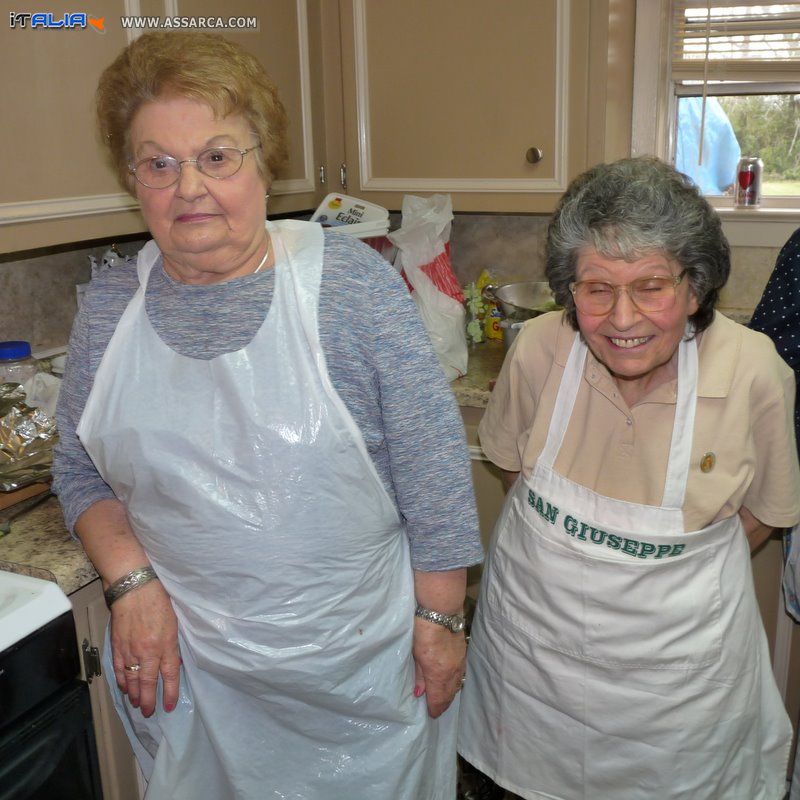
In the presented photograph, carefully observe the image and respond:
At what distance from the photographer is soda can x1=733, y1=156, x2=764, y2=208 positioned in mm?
2074

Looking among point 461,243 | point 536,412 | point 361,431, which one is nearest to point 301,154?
point 461,243

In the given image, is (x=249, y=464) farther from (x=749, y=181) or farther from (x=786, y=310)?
(x=749, y=181)

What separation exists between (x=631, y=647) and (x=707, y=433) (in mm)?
311

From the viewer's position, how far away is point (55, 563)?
1104 mm

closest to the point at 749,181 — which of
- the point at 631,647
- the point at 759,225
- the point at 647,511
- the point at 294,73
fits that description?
the point at 759,225

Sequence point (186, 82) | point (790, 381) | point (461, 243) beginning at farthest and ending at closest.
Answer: point (461, 243), point (790, 381), point (186, 82)

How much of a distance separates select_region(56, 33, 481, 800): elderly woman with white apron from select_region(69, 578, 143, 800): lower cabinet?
2.9 inches

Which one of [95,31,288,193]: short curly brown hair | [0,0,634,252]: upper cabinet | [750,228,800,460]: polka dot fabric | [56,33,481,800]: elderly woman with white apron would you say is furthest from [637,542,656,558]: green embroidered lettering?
[0,0,634,252]: upper cabinet

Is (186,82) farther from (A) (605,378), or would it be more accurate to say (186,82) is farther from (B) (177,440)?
(A) (605,378)

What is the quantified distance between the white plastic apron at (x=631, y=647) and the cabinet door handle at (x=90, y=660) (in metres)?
0.57

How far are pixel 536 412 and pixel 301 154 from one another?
42.1 inches

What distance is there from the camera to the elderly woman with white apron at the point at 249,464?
98 cm

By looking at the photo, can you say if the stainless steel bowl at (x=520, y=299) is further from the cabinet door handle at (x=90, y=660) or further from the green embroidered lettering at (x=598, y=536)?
the cabinet door handle at (x=90, y=660)

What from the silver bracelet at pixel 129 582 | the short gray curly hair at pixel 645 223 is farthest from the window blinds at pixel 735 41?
the silver bracelet at pixel 129 582
